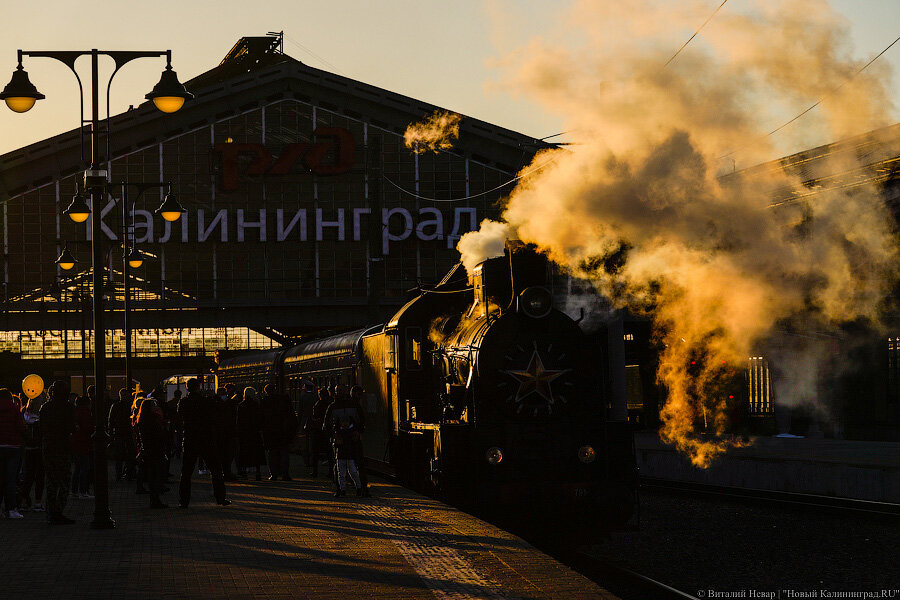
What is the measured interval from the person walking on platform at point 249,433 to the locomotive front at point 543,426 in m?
8.65

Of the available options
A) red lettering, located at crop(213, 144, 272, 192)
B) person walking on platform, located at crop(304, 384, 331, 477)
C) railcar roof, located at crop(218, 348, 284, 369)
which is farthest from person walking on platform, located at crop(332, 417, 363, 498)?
red lettering, located at crop(213, 144, 272, 192)

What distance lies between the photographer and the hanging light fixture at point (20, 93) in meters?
16.0

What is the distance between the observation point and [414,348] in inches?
677

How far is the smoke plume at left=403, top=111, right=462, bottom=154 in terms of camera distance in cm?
6006

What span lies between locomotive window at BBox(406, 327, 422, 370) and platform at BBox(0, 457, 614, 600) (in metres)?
2.08

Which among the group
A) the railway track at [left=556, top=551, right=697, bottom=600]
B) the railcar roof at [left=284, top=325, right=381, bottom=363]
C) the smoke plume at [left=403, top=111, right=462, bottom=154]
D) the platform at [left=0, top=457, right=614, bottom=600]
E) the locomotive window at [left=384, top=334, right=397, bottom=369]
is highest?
the smoke plume at [left=403, top=111, right=462, bottom=154]

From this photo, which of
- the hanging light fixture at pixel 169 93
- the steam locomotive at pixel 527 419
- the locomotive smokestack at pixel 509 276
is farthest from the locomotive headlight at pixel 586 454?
the hanging light fixture at pixel 169 93

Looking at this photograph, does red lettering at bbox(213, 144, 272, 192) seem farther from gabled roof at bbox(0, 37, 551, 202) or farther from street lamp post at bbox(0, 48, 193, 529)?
street lamp post at bbox(0, 48, 193, 529)

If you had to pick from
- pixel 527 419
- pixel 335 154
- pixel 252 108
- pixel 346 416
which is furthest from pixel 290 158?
pixel 527 419

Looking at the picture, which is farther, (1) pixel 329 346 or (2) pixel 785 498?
(1) pixel 329 346

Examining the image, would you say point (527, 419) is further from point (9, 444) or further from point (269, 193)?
point (269, 193)

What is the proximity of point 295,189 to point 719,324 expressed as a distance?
31.5 m

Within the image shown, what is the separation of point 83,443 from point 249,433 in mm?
4237

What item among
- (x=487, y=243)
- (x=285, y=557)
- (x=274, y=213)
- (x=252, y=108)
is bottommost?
(x=285, y=557)
